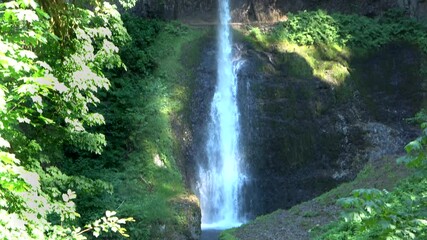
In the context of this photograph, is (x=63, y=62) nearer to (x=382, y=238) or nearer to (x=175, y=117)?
(x=382, y=238)

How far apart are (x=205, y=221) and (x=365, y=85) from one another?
29.0 ft

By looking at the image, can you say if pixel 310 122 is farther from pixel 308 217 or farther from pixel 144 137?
pixel 144 137

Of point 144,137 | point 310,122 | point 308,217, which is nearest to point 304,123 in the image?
point 310,122

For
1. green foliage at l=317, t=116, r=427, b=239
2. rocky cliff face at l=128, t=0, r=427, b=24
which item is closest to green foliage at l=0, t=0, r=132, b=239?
green foliage at l=317, t=116, r=427, b=239

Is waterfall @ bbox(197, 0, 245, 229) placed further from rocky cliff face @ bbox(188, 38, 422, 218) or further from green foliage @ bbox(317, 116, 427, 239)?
green foliage @ bbox(317, 116, 427, 239)

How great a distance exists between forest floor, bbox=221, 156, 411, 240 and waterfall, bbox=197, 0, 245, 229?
2382 mm

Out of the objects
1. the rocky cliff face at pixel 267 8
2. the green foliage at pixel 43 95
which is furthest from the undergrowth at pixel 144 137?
the green foliage at pixel 43 95

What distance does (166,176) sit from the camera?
1600 centimetres

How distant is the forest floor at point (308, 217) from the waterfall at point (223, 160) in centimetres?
238

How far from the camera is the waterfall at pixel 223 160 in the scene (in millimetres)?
18359

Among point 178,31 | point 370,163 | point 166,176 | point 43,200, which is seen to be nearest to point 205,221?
point 166,176

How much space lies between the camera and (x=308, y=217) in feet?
47.5

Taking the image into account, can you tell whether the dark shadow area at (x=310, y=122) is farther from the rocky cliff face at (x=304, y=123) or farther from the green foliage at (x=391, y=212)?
the green foliage at (x=391, y=212)

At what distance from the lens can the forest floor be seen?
1341 cm
